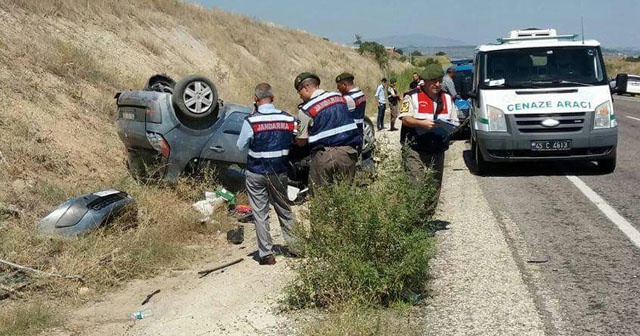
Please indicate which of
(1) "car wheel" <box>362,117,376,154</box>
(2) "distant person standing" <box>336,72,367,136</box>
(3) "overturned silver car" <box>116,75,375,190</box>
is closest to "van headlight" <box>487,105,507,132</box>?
(1) "car wheel" <box>362,117,376,154</box>

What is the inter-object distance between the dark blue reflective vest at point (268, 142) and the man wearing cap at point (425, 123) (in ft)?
4.30

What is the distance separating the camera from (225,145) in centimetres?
898

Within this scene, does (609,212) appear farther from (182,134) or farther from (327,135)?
(182,134)

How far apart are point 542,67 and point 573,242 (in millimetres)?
5072

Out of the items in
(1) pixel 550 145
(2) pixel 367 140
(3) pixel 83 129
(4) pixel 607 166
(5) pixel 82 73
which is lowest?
(4) pixel 607 166

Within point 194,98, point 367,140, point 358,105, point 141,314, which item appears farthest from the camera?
point 367,140

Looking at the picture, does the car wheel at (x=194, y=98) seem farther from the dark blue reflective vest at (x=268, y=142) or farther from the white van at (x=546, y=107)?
the white van at (x=546, y=107)

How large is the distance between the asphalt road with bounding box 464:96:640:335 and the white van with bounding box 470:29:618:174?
453 millimetres

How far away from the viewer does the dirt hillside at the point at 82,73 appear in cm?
923

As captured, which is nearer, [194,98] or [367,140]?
[194,98]

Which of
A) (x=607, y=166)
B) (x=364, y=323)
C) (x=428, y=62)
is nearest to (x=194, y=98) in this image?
(x=364, y=323)

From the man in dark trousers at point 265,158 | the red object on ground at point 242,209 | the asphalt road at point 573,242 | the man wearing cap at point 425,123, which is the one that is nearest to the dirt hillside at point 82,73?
the red object on ground at point 242,209

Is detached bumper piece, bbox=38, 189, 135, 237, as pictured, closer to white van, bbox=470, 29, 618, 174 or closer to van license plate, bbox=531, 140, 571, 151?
white van, bbox=470, 29, 618, 174

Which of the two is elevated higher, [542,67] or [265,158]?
[542,67]
